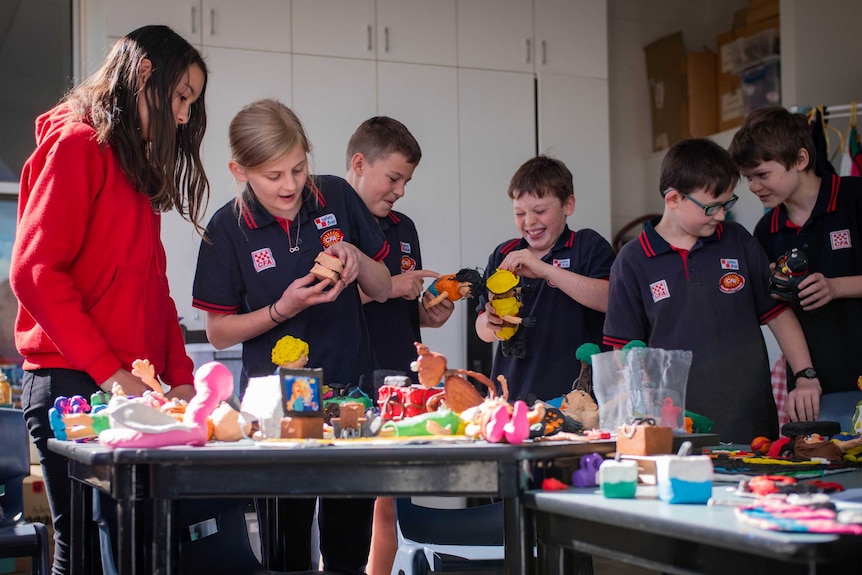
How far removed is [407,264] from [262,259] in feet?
2.15

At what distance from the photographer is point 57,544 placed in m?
1.73

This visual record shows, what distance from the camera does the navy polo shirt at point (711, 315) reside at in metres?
2.34

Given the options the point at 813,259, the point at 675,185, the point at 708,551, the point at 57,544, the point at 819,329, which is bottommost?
the point at 57,544

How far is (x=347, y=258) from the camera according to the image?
78.8 inches

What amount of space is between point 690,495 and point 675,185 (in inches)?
53.6

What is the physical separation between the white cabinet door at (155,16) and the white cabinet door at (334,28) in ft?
1.46

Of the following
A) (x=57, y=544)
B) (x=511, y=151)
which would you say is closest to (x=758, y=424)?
(x=57, y=544)

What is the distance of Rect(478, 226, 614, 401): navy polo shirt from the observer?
253 centimetres

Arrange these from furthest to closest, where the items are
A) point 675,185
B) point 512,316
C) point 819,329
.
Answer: point 819,329 → point 675,185 → point 512,316

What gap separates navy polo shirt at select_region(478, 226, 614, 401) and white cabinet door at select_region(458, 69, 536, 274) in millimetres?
1792

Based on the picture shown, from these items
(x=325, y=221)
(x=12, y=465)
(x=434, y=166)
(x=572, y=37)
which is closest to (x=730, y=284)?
(x=325, y=221)

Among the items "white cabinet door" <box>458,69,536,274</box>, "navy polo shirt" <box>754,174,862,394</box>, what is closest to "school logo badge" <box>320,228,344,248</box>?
"navy polo shirt" <box>754,174,862,394</box>

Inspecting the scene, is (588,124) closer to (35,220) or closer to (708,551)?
(35,220)

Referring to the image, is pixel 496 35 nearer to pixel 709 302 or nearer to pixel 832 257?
pixel 832 257
